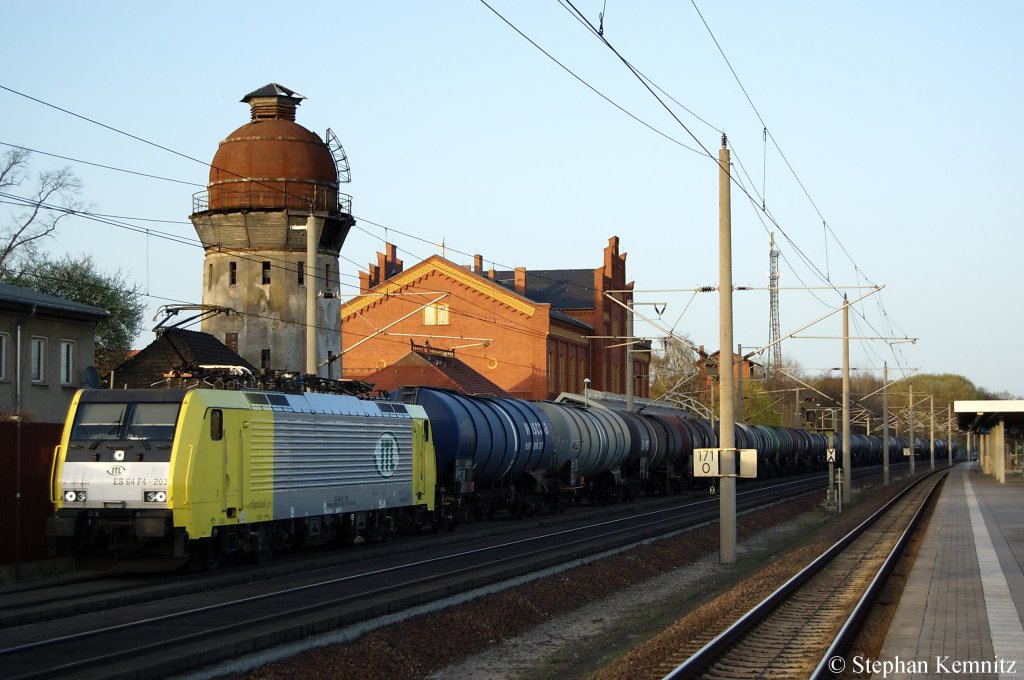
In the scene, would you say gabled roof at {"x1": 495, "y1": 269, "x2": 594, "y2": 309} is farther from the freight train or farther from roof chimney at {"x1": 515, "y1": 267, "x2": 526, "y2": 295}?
the freight train

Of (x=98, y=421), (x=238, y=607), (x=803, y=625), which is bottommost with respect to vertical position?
(x=803, y=625)

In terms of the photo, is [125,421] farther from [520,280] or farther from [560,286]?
[560,286]

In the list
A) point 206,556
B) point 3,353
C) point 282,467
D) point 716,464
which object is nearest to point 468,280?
point 3,353

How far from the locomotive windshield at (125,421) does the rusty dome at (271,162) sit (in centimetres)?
3117

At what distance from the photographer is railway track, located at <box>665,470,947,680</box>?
468 inches

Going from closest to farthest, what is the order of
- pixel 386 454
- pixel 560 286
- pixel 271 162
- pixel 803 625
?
pixel 803 625 < pixel 386 454 < pixel 271 162 < pixel 560 286

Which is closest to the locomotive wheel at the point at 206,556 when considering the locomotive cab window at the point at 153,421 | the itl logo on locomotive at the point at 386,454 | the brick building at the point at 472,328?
the locomotive cab window at the point at 153,421

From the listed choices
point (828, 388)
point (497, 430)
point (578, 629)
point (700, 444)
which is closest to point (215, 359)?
point (497, 430)

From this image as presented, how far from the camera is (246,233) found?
50250mm

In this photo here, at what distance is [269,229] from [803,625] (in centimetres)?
3851

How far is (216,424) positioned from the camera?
1942cm

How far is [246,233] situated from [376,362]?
1021 inches

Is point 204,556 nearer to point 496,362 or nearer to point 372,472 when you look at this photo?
point 372,472

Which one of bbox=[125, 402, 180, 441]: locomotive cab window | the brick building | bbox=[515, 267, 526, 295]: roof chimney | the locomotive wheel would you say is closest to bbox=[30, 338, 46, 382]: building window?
the locomotive wheel
